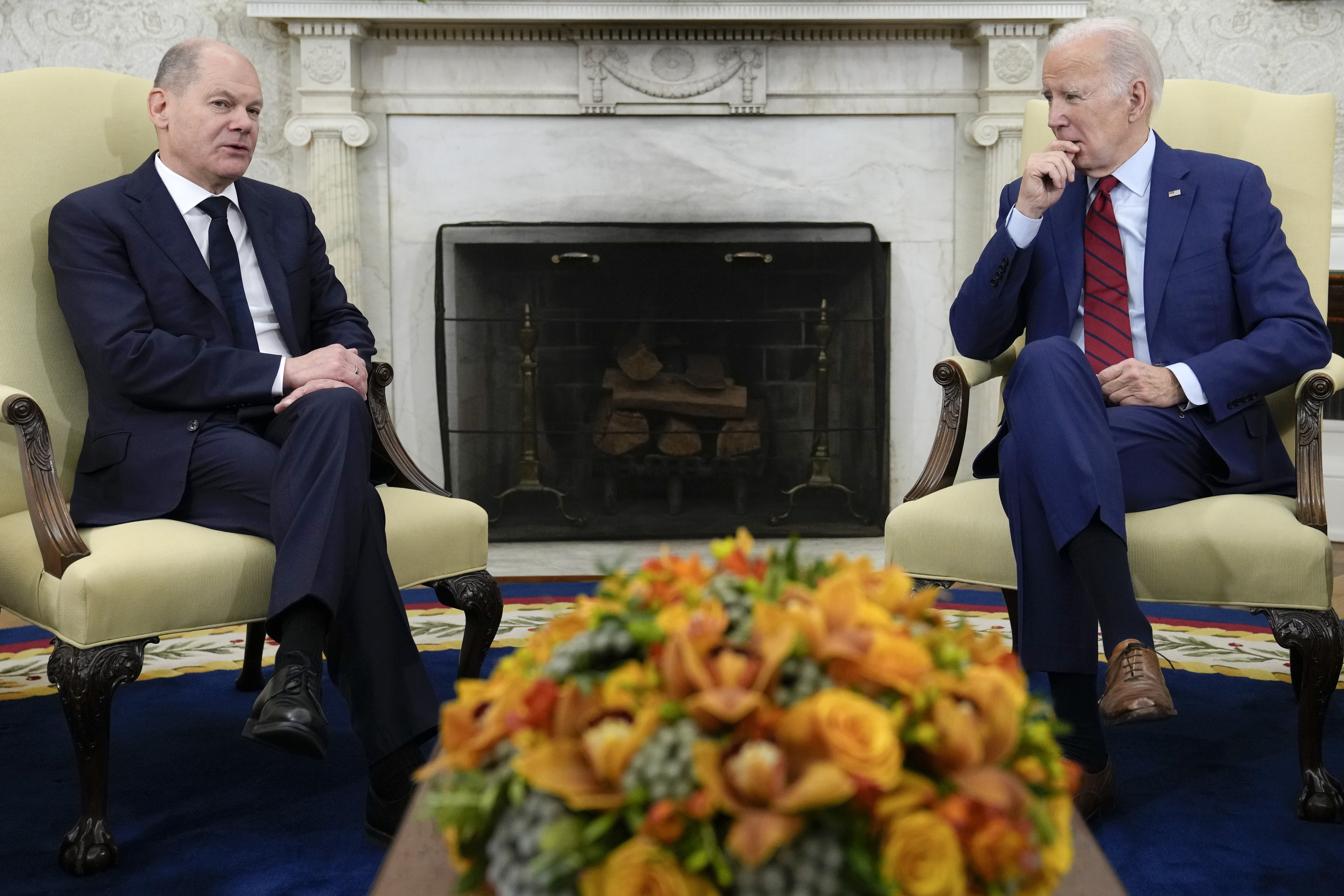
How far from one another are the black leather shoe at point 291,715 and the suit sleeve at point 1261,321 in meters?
1.30

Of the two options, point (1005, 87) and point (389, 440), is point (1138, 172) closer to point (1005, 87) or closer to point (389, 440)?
point (389, 440)

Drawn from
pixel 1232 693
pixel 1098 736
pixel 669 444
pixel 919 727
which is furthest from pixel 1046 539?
pixel 669 444

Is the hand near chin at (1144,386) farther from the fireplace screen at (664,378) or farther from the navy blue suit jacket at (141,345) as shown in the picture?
the fireplace screen at (664,378)

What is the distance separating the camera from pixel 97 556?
144 centimetres

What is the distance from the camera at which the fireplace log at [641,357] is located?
3434mm

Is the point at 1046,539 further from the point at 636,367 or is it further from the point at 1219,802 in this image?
the point at 636,367

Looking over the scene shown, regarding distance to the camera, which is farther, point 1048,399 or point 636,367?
point 636,367

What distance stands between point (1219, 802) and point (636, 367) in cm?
215

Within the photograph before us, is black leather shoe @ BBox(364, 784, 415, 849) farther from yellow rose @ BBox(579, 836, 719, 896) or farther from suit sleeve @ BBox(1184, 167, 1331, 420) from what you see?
suit sleeve @ BBox(1184, 167, 1331, 420)

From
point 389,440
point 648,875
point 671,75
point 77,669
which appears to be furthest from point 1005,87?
point 648,875

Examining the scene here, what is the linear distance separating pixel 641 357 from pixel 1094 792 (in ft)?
7.07

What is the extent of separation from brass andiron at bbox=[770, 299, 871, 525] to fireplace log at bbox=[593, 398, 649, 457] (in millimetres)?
478

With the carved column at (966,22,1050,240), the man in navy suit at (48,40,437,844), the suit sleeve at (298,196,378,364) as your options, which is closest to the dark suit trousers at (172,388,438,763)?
the man in navy suit at (48,40,437,844)

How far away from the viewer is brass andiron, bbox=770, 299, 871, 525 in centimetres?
346
